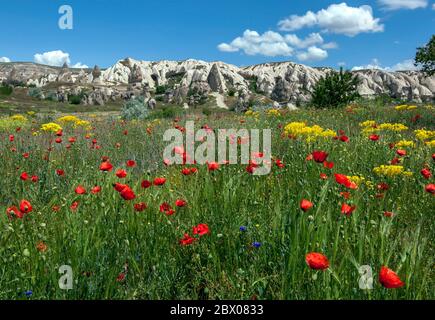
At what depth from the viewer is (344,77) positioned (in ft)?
84.4

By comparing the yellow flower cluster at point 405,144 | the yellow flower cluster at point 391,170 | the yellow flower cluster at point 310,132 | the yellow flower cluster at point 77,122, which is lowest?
the yellow flower cluster at point 391,170

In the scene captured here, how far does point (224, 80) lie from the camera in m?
130

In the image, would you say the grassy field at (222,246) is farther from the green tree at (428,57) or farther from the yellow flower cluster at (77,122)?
the green tree at (428,57)

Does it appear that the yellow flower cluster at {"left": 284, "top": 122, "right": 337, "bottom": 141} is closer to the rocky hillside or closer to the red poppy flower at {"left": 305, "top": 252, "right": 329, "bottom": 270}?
the red poppy flower at {"left": 305, "top": 252, "right": 329, "bottom": 270}

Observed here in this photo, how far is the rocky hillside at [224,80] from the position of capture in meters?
124

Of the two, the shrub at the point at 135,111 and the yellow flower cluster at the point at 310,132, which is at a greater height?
the shrub at the point at 135,111

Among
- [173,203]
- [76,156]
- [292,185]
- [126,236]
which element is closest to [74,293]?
[126,236]

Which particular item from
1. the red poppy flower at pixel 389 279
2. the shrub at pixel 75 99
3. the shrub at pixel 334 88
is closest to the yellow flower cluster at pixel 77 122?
Result: the red poppy flower at pixel 389 279

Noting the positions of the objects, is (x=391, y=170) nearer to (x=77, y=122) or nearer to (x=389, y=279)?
(x=389, y=279)

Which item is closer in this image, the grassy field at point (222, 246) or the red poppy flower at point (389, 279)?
the red poppy flower at point (389, 279)

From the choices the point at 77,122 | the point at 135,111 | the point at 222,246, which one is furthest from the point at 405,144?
the point at 135,111

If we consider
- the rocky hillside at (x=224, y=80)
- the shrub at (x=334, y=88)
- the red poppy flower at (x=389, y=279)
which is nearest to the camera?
the red poppy flower at (x=389, y=279)
